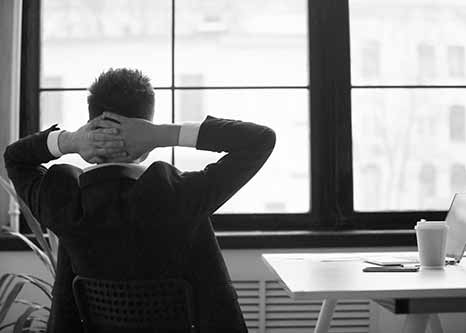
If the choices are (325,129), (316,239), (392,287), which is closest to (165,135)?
(392,287)

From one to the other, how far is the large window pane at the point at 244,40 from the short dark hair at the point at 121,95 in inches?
65.1

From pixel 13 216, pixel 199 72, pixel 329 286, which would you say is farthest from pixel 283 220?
pixel 329 286

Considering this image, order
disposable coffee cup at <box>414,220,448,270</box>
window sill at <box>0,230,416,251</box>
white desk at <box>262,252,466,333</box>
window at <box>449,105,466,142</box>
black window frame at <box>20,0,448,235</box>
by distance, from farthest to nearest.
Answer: window at <box>449,105,466,142</box>, black window frame at <box>20,0,448,235</box>, window sill at <box>0,230,416,251</box>, disposable coffee cup at <box>414,220,448,270</box>, white desk at <box>262,252,466,333</box>

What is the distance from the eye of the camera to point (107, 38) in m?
2.97

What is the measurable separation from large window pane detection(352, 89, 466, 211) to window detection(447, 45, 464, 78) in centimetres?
8

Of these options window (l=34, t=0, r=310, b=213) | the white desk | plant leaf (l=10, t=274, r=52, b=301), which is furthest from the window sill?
the white desk

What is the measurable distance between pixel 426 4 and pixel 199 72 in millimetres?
1100

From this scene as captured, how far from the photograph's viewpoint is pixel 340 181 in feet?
9.50

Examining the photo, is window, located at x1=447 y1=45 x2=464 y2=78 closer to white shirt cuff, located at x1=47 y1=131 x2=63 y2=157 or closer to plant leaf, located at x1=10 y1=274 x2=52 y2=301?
plant leaf, located at x1=10 y1=274 x2=52 y2=301

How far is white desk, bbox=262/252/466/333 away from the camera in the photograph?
3.92ft

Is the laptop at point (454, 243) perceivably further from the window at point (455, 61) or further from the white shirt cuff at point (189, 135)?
the window at point (455, 61)

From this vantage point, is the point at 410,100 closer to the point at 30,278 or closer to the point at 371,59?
the point at 371,59

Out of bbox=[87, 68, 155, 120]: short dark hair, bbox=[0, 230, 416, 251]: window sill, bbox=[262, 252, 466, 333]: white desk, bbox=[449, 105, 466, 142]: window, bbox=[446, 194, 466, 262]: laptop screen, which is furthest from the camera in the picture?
bbox=[449, 105, 466, 142]: window

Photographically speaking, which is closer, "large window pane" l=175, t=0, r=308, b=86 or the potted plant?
the potted plant
